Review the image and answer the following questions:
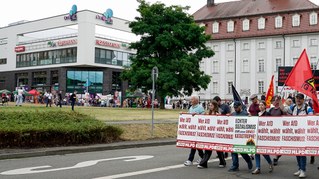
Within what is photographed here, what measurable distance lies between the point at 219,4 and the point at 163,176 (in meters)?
77.7

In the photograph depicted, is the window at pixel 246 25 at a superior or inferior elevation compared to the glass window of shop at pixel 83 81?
superior

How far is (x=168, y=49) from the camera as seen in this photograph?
45375mm

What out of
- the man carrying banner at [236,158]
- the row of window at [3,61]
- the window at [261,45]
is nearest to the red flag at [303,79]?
the man carrying banner at [236,158]

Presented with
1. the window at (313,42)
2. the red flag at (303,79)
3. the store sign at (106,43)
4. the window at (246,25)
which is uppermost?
the window at (246,25)

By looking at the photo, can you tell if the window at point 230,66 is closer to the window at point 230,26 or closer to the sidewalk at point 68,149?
the window at point 230,26

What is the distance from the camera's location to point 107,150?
15.0 m

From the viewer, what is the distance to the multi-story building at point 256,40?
69.5 metres

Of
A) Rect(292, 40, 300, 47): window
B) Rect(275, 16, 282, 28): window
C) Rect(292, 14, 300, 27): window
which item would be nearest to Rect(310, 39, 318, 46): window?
A: Rect(292, 40, 300, 47): window

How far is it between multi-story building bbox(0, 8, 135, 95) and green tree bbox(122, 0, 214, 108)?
1143 inches

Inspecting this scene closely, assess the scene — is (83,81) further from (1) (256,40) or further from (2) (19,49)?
(1) (256,40)

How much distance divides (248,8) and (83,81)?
3136cm

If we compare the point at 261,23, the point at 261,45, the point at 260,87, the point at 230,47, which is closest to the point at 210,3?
the point at 230,47

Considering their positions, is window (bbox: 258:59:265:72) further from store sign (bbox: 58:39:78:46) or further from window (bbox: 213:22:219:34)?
store sign (bbox: 58:39:78:46)

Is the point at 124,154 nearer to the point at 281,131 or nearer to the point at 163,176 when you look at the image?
the point at 163,176
